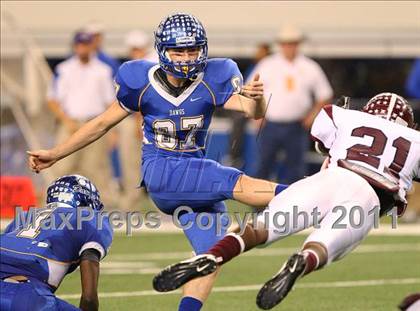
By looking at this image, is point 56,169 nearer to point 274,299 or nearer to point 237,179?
point 237,179

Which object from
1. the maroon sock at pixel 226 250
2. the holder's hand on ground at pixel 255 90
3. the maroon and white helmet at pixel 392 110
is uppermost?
the holder's hand on ground at pixel 255 90

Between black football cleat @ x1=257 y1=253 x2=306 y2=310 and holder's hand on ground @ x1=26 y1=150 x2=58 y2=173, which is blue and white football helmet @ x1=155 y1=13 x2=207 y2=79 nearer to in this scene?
holder's hand on ground @ x1=26 y1=150 x2=58 y2=173

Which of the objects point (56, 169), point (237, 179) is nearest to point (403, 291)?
point (237, 179)

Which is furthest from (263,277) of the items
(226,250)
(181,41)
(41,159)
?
(226,250)

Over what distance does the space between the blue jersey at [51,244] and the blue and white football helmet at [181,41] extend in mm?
1000

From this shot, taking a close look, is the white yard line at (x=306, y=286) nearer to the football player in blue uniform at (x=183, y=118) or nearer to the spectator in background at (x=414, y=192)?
the football player in blue uniform at (x=183, y=118)

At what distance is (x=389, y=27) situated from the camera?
15.7 meters

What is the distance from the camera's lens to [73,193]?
6.21 meters

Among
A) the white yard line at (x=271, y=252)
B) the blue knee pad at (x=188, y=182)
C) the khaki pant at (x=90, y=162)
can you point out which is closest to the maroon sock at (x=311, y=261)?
the blue knee pad at (x=188, y=182)

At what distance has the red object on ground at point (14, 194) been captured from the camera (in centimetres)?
1074

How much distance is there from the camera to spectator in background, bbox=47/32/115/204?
41.0ft

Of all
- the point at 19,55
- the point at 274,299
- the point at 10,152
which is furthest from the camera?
the point at 19,55

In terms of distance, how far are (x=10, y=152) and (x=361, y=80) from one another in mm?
5335

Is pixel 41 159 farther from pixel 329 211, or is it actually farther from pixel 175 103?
pixel 329 211
